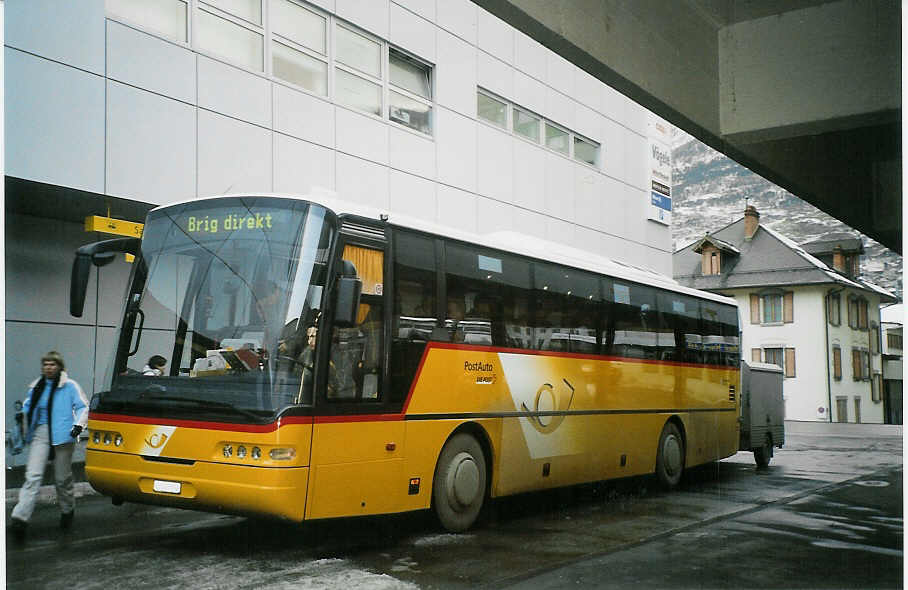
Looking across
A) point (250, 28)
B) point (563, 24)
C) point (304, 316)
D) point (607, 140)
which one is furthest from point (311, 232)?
point (607, 140)

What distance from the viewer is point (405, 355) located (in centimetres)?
874

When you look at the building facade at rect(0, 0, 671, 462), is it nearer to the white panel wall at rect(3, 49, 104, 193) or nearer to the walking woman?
the white panel wall at rect(3, 49, 104, 193)

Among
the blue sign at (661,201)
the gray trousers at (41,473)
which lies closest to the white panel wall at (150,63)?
the gray trousers at (41,473)

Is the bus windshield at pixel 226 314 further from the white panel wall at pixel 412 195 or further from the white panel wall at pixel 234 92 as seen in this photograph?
the white panel wall at pixel 412 195

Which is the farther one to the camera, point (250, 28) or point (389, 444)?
point (250, 28)

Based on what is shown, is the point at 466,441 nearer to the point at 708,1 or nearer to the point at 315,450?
the point at 315,450

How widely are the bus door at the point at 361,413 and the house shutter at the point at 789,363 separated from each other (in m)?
12.3

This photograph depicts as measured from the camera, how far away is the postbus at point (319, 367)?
24.7 feet

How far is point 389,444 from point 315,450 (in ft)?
3.19

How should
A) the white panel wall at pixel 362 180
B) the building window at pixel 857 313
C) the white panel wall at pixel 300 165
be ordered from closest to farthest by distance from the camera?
the building window at pixel 857 313 → the white panel wall at pixel 300 165 → the white panel wall at pixel 362 180

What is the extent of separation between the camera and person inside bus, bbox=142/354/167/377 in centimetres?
795

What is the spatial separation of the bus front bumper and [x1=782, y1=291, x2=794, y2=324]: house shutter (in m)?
11.5

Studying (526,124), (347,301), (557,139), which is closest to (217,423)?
(347,301)

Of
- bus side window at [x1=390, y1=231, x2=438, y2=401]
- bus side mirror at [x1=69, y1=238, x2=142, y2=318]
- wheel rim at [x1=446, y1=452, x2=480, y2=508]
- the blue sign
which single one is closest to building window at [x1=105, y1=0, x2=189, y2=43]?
bus side mirror at [x1=69, y1=238, x2=142, y2=318]
